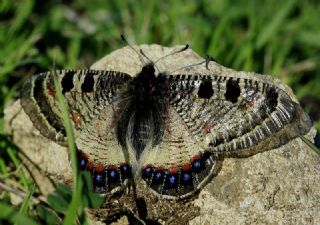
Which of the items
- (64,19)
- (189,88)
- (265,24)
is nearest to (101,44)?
(64,19)

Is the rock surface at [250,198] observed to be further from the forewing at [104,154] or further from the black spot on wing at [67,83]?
the black spot on wing at [67,83]

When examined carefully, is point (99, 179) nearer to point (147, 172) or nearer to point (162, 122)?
point (147, 172)

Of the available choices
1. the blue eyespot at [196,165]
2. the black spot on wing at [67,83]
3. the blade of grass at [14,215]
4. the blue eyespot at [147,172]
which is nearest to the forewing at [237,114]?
the blue eyespot at [196,165]

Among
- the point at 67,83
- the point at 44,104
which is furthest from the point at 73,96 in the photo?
the point at 44,104

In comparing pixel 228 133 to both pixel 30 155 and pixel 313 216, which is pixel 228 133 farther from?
pixel 30 155

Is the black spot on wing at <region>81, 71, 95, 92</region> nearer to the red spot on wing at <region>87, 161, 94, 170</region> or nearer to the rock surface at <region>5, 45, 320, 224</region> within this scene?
the red spot on wing at <region>87, 161, 94, 170</region>

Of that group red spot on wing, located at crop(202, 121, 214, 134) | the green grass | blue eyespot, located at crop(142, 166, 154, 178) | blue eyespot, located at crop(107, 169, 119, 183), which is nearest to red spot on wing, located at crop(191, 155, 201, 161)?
red spot on wing, located at crop(202, 121, 214, 134)
